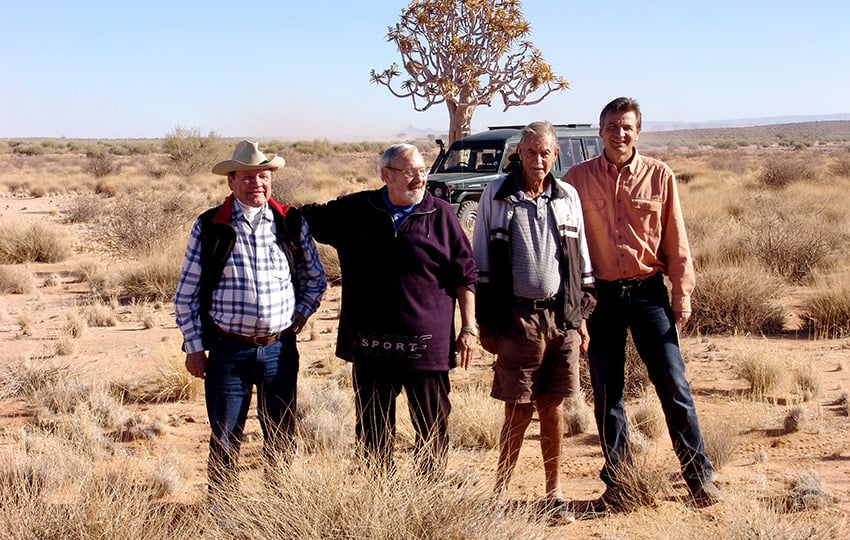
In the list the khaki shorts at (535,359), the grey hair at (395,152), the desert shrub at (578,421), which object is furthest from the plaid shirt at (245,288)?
the desert shrub at (578,421)

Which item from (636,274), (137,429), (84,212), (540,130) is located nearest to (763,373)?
(636,274)

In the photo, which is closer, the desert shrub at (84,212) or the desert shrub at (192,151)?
the desert shrub at (84,212)

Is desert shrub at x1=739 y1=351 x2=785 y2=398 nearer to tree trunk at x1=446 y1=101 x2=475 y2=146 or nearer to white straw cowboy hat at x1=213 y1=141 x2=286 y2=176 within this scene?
white straw cowboy hat at x1=213 y1=141 x2=286 y2=176

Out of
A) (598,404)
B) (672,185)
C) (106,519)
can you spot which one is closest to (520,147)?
(672,185)

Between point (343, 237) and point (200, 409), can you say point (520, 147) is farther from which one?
point (200, 409)

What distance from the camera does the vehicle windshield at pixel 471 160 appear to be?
13.3 meters

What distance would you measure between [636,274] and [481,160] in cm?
982

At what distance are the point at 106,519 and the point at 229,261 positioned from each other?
1133 millimetres

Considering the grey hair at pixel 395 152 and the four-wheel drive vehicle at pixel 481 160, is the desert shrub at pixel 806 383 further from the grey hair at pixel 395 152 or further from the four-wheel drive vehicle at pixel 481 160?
the four-wheel drive vehicle at pixel 481 160

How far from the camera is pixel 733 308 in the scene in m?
8.08

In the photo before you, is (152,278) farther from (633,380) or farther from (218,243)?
(218,243)

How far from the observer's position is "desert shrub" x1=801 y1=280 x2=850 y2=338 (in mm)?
7843

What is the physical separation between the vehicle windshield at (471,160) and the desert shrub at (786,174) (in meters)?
11.6

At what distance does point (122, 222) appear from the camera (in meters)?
12.7
